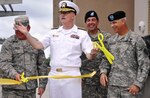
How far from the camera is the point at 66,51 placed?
4.62 metres

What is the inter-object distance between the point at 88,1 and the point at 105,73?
509 centimetres

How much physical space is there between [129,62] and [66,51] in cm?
71

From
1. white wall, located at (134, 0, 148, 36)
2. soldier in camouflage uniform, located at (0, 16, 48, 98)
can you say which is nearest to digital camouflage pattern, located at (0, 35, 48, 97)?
soldier in camouflage uniform, located at (0, 16, 48, 98)

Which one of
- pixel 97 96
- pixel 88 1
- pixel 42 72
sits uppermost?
pixel 88 1

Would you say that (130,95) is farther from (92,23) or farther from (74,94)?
(92,23)

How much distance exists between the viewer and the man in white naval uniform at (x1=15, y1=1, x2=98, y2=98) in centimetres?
462

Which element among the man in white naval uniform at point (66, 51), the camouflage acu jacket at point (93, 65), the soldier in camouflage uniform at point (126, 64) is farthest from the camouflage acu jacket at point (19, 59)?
the soldier in camouflage uniform at point (126, 64)

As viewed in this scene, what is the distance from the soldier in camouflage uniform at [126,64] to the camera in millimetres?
4445

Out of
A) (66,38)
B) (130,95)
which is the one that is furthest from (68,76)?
(130,95)

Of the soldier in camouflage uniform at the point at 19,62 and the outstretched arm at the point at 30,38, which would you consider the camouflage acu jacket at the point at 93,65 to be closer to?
the soldier in camouflage uniform at the point at 19,62

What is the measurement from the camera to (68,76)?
15.1ft

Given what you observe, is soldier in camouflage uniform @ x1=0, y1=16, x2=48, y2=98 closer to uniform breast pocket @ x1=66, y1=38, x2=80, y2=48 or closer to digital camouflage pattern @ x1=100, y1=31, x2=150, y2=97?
uniform breast pocket @ x1=66, y1=38, x2=80, y2=48

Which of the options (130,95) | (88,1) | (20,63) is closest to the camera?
(130,95)

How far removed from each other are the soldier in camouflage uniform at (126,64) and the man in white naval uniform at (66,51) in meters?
0.33
